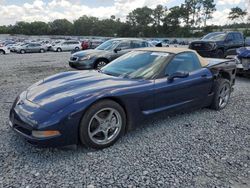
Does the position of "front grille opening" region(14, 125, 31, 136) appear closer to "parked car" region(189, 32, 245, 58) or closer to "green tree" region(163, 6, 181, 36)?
"parked car" region(189, 32, 245, 58)

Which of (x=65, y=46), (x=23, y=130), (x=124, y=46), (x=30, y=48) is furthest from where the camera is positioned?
(x=65, y=46)

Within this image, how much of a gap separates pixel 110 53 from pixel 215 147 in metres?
7.06

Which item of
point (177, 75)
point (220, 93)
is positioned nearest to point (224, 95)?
point (220, 93)

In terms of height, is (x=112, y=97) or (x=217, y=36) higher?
(x=217, y=36)

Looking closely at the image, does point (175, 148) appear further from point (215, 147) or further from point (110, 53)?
point (110, 53)

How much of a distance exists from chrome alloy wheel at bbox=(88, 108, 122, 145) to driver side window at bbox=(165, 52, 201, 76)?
1.23 m

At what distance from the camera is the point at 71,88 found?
3.45 metres

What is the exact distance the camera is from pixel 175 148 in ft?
11.4

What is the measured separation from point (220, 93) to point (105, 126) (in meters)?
2.94

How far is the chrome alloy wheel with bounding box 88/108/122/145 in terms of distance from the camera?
3291mm

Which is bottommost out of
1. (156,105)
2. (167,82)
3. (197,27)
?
(156,105)

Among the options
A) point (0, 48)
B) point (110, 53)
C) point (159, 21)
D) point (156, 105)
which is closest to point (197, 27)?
point (159, 21)

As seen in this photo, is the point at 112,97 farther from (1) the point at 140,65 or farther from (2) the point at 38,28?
(2) the point at 38,28

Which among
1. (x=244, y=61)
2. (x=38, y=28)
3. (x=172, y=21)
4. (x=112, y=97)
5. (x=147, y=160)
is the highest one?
(x=172, y=21)
